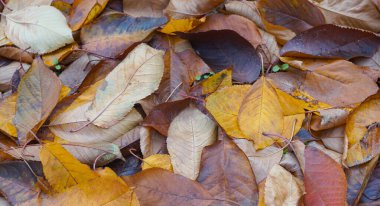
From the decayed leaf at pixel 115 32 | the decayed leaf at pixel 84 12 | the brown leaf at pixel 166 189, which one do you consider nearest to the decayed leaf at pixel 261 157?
the brown leaf at pixel 166 189

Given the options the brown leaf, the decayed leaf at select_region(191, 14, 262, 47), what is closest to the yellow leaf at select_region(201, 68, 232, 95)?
the decayed leaf at select_region(191, 14, 262, 47)

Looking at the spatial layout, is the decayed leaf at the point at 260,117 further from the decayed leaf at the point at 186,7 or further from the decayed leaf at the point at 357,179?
the decayed leaf at the point at 186,7

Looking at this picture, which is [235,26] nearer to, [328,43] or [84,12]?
[328,43]

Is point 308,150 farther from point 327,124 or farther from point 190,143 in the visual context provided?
point 190,143

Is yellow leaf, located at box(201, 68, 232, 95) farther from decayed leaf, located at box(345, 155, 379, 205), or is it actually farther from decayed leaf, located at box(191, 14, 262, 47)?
decayed leaf, located at box(345, 155, 379, 205)

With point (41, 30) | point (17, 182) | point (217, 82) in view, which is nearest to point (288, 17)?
point (217, 82)

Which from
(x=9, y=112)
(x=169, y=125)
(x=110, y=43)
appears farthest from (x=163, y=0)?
(x=9, y=112)
